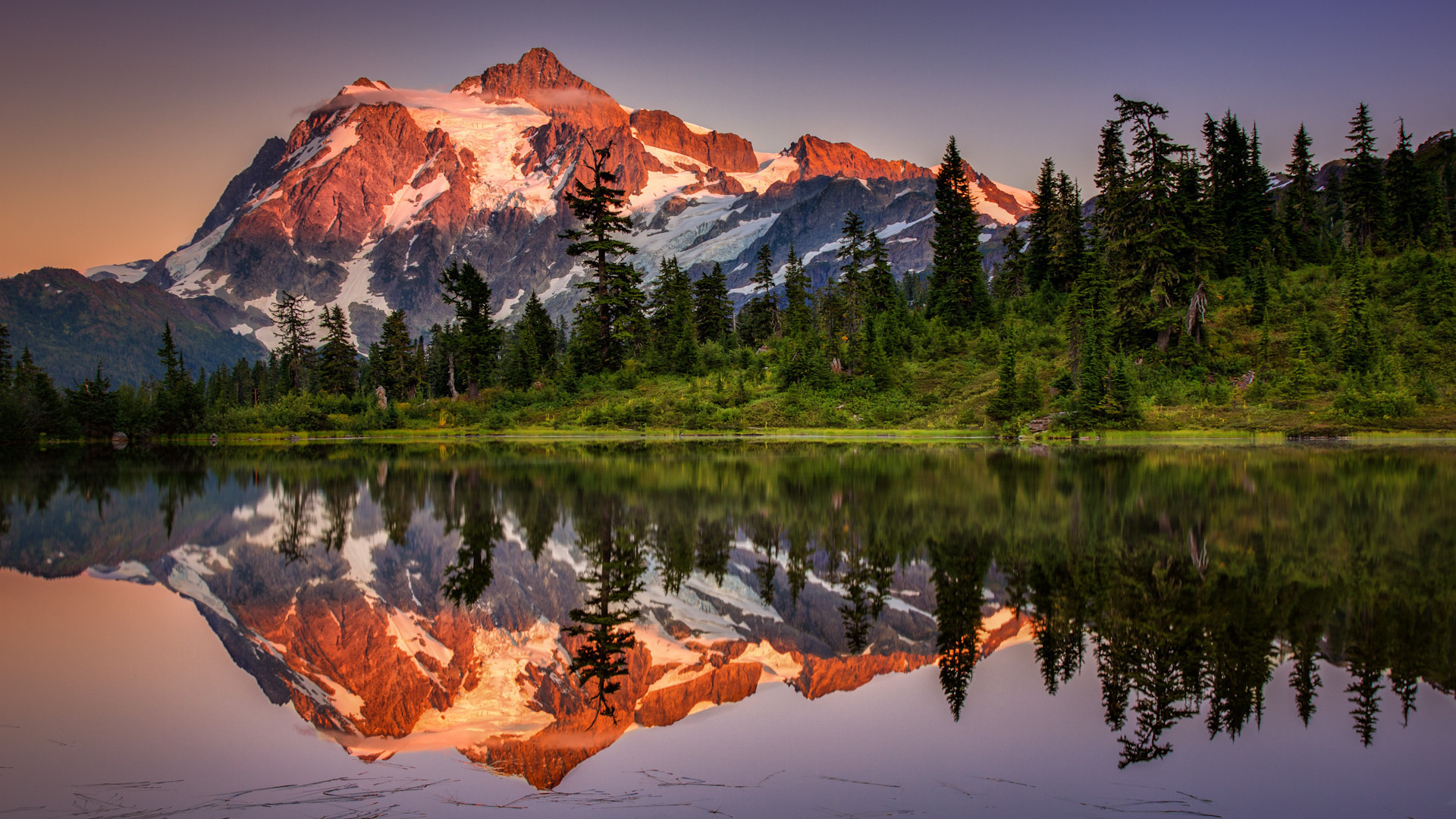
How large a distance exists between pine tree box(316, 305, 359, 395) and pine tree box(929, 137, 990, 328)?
2162 inches

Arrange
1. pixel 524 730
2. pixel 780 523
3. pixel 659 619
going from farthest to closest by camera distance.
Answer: pixel 780 523 → pixel 659 619 → pixel 524 730

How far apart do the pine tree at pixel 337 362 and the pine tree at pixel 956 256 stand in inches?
2162

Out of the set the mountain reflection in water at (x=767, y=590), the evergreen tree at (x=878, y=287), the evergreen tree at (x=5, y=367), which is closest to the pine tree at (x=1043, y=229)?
the evergreen tree at (x=878, y=287)

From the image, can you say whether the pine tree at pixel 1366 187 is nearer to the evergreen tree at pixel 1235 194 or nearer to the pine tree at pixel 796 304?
the evergreen tree at pixel 1235 194

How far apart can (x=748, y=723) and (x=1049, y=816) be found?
100 inches

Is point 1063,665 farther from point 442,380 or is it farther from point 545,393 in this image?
point 442,380

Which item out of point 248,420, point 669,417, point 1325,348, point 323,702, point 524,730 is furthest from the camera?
point 248,420

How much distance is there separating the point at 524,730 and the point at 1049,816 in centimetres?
406

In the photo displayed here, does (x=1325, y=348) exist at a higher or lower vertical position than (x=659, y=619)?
higher

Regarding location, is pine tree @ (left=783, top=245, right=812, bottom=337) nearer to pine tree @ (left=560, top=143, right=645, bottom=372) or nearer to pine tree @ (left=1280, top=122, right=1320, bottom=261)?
pine tree @ (left=560, top=143, right=645, bottom=372)

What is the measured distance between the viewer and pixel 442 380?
A: 95250 millimetres

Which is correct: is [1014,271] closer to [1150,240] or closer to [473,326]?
[1150,240]

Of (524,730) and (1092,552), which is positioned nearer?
(524,730)

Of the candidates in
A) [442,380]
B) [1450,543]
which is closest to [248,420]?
[442,380]
